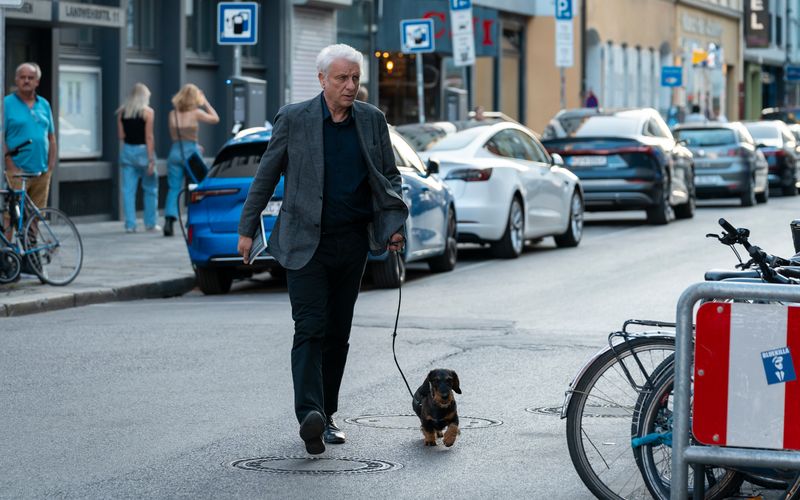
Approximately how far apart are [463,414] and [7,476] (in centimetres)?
248

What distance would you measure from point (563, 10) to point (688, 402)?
28574 mm

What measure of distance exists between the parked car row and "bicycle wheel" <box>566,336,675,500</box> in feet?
14.3

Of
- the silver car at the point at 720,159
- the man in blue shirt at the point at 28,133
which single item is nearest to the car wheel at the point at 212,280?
the man in blue shirt at the point at 28,133

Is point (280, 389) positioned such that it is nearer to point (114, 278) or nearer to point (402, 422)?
point (402, 422)

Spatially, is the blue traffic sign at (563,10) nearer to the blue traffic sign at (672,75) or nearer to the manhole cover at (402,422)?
the blue traffic sign at (672,75)

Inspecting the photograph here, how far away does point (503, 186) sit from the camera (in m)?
17.9

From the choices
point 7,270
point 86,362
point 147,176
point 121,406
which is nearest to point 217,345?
point 86,362

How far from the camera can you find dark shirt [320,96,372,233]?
7383mm

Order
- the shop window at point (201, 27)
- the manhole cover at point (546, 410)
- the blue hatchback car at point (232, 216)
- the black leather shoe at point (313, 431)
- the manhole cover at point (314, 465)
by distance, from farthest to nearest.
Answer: the shop window at point (201, 27), the blue hatchback car at point (232, 216), the manhole cover at point (546, 410), the black leather shoe at point (313, 431), the manhole cover at point (314, 465)

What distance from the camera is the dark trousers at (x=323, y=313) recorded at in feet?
24.0

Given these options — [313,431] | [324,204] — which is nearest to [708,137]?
[324,204]

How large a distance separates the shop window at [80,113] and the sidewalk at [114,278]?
2.84 meters

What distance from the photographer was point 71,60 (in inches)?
868

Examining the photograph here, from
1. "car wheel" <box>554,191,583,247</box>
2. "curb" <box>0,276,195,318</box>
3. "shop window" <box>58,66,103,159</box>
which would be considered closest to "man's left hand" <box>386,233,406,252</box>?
"curb" <box>0,276,195,318</box>
